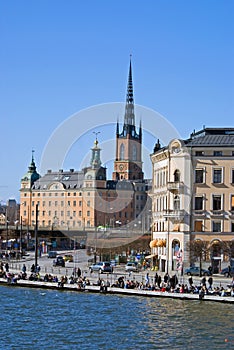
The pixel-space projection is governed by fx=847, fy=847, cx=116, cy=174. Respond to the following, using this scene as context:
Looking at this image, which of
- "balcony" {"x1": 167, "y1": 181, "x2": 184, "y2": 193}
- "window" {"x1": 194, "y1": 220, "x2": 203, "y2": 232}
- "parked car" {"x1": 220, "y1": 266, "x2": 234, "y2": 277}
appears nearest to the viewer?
"parked car" {"x1": 220, "y1": 266, "x2": 234, "y2": 277}

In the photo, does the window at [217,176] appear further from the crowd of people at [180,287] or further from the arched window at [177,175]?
the crowd of people at [180,287]

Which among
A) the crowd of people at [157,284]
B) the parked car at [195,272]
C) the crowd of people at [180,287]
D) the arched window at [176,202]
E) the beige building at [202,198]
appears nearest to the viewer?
the crowd of people at [180,287]

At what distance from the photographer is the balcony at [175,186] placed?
8725 centimetres

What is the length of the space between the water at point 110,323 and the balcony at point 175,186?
2254 cm

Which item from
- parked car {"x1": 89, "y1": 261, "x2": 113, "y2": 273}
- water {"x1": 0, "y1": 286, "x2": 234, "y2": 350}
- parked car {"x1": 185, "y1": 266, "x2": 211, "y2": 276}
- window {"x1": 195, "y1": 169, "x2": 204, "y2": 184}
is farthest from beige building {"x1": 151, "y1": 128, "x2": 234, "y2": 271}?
water {"x1": 0, "y1": 286, "x2": 234, "y2": 350}

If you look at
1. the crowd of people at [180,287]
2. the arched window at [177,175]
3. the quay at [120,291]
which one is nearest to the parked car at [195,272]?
the crowd of people at [180,287]

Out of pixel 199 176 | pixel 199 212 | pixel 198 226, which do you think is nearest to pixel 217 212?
pixel 199 212

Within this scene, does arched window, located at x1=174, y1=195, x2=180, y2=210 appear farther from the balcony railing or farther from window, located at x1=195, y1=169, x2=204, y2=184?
the balcony railing

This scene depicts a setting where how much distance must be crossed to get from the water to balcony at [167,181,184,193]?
22543 mm

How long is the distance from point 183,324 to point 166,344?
21.6ft

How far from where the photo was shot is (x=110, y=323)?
173 ft

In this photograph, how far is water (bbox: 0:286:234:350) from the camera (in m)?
45.9

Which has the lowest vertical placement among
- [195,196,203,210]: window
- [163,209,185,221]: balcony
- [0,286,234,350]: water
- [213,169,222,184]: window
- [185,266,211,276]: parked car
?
[0,286,234,350]: water

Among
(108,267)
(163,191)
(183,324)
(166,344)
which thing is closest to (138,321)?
(183,324)
